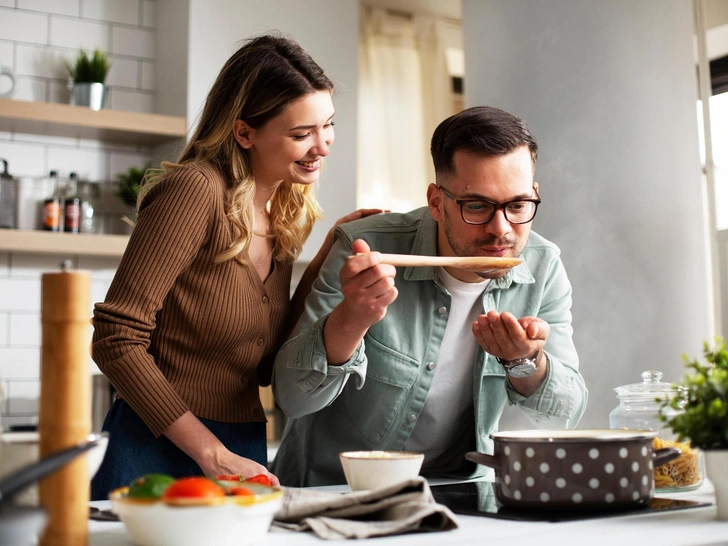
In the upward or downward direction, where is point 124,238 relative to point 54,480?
upward

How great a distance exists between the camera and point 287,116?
1.65 meters

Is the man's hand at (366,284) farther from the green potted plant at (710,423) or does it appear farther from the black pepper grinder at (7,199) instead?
the black pepper grinder at (7,199)

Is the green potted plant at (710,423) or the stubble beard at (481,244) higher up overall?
the stubble beard at (481,244)

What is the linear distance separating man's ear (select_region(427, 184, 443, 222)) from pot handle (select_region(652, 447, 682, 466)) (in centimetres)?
77

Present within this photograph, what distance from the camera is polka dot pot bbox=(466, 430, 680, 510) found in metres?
1.02

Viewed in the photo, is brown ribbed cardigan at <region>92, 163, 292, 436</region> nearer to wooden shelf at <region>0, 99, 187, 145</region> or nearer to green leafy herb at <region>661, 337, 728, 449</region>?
green leafy herb at <region>661, 337, 728, 449</region>

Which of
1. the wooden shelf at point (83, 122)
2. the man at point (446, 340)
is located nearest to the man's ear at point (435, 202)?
the man at point (446, 340)

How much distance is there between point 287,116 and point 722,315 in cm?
152

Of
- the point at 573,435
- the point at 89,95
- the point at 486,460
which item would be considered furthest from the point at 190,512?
the point at 89,95

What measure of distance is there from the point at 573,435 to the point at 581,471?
0.42 feet

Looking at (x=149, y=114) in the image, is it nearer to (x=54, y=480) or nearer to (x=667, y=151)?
(x=667, y=151)

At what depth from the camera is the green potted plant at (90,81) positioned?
334 cm

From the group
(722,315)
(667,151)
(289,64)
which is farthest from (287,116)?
(722,315)

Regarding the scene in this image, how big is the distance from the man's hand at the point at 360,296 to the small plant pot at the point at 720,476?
0.50 meters
